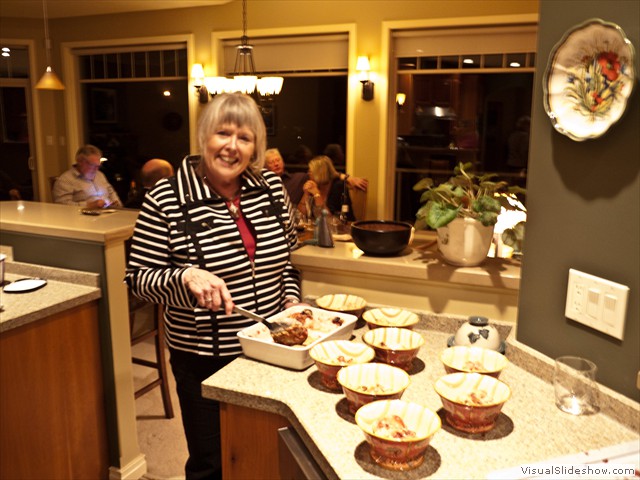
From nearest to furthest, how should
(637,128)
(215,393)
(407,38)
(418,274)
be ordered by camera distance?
(637,128) < (215,393) < (418,274) < (407,38)

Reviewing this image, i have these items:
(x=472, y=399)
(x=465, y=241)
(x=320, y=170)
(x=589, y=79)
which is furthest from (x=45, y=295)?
(x=320, y=170)

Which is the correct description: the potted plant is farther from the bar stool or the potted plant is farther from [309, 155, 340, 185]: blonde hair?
[309, 155, 340, 185]: blonde hair

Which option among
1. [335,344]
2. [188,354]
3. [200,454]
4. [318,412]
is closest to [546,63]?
[335,344]

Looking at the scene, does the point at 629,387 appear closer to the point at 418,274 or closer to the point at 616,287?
the point at 616,287

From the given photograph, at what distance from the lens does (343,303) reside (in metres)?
1.80

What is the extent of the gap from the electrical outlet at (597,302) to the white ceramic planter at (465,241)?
39cm

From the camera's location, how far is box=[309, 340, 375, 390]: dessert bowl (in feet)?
4.46

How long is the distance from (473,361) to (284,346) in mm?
458

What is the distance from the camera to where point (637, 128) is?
3.75 feet

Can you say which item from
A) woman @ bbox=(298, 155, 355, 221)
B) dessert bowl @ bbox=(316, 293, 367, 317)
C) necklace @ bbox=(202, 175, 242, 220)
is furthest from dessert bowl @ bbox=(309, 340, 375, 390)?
woman @ bbox=(298, 155, 355, 221)

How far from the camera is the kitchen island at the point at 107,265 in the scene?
7.82 feet

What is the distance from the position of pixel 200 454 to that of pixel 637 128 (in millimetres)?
1436

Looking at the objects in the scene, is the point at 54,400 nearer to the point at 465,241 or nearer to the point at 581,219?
the point at 465,241

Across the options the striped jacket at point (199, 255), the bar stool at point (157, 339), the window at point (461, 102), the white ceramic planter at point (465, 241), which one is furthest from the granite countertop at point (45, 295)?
the window at point (461, 102)
